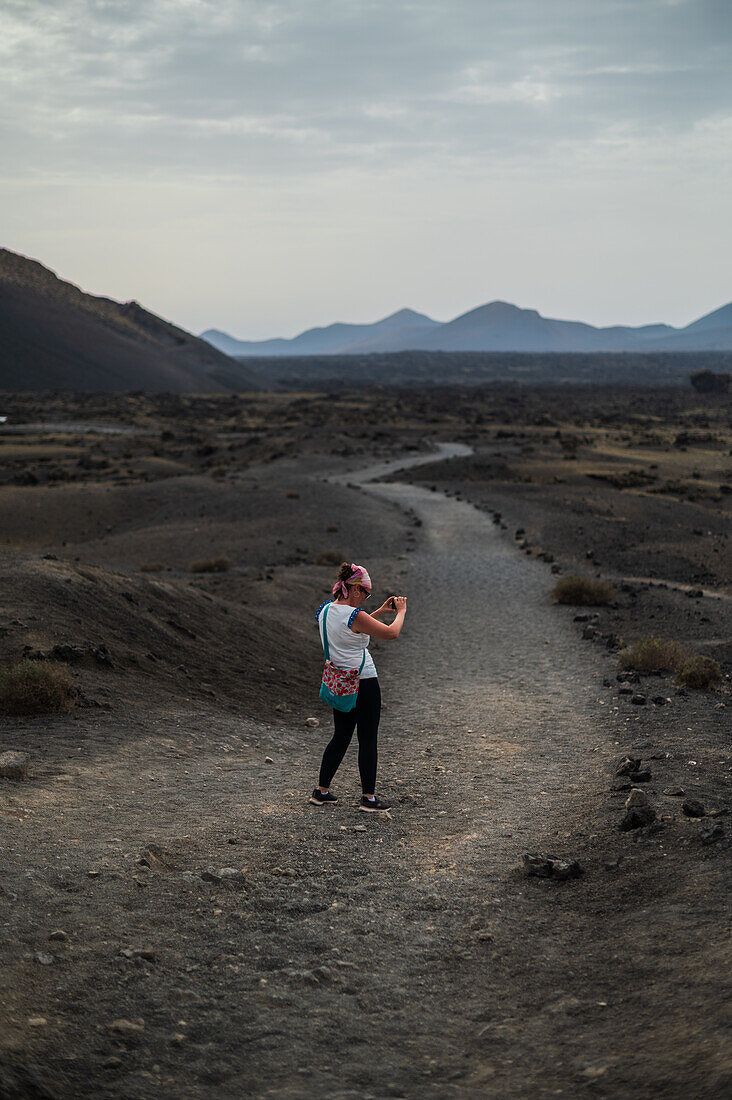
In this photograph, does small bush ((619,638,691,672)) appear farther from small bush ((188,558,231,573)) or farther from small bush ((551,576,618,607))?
small bush ((188,558,231,573))

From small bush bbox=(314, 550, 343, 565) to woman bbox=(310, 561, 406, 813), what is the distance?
602 inches

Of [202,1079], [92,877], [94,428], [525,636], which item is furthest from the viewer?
[94,428]

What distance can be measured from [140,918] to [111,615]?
7.40 m

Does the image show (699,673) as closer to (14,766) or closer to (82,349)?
(14,766)

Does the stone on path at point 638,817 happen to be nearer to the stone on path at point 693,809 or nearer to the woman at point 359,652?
the stone on path at point 693,809

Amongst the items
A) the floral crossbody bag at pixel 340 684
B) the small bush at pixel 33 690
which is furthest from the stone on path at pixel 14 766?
the floral crossbody bag at pixel 340 684

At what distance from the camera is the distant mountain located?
125062mm

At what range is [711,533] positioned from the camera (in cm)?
2711

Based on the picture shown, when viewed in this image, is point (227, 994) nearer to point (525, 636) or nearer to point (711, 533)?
point (525, 636)

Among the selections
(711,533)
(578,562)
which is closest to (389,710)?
(578,562)

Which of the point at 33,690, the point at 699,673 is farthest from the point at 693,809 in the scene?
the point at 33,690

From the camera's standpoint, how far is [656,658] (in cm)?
1230

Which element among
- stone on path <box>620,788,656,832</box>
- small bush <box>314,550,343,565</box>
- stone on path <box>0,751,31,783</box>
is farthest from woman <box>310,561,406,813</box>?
small bush <box>314,550,343,565</box>

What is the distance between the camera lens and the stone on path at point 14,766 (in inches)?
286
